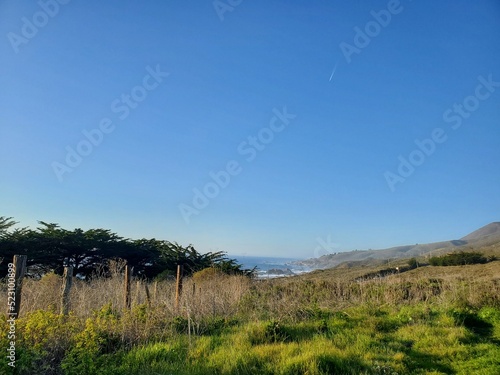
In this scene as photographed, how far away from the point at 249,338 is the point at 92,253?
1894cm

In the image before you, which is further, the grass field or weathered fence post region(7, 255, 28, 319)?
weathered fence post region(7, 255, 28, 319)

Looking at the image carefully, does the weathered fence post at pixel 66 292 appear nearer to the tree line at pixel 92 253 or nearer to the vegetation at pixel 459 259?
the tree line at pixel 92 253

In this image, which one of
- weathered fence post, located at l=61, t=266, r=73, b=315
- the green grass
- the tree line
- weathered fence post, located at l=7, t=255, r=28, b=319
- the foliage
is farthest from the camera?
the foliage

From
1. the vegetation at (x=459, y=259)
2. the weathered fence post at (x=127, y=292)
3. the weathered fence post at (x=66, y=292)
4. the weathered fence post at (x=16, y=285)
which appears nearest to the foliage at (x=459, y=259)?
the vegetation at (x=459, y=259)

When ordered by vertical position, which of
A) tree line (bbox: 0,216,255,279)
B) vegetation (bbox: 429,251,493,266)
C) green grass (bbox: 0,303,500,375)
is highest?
tree line (bbox: 0,216,255,279)

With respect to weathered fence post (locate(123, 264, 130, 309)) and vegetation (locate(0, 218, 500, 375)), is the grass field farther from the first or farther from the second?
weathered fence post (locate(123, 264, 130, 309))

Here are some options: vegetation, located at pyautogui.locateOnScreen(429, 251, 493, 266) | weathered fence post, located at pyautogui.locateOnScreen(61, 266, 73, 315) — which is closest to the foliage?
vegetation, located at pyautogui.locateOnScreen(429, 251, 493, 266)

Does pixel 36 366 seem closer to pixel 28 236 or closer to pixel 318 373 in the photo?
pixel 318 373

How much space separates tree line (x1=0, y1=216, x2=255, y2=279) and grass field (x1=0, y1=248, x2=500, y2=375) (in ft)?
34.5

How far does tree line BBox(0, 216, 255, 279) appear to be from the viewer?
20641mm

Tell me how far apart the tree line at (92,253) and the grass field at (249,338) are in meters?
10.5

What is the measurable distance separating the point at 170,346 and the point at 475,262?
1179 inches

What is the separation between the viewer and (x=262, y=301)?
11.8m

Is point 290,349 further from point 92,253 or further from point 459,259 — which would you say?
point 459,259
